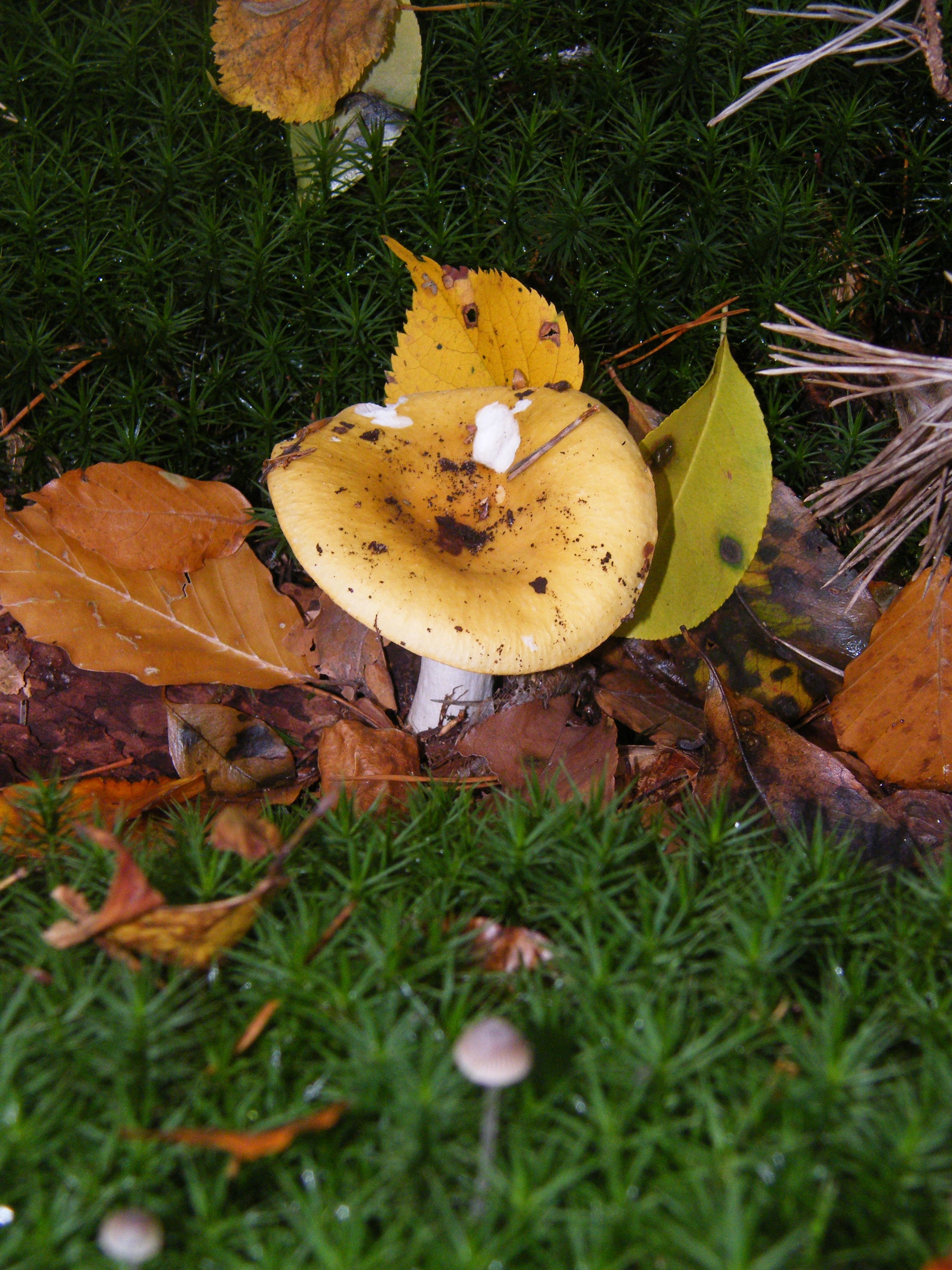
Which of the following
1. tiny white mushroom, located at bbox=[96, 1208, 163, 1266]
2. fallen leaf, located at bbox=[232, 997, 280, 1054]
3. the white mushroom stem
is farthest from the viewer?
the white mushroom stem

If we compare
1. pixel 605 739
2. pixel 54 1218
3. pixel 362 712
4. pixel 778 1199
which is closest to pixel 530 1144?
pixel 778 1199

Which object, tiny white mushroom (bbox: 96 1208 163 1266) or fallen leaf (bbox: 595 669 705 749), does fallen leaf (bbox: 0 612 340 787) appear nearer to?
fallen leaf (bbox: 595 669 705 749)

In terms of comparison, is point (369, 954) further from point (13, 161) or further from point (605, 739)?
point (13, 161)

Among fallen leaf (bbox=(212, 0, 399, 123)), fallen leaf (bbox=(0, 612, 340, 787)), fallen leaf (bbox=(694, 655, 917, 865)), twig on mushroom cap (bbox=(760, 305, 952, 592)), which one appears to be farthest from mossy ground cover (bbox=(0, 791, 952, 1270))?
fallen leaf (bbox=(212, 0, 399, 123))

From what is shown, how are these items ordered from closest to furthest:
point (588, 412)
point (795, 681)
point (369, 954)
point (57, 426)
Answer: point (369, 954)
point (588, 412)
point (795, 681)
point (57, 426)

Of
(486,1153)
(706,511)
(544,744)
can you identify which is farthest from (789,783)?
(486,1153)
